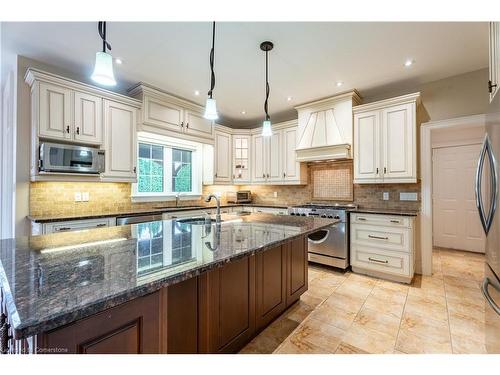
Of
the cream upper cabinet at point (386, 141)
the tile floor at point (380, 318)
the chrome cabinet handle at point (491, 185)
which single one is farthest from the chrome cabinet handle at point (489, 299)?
the cream upper cabinet at point (386, 141)

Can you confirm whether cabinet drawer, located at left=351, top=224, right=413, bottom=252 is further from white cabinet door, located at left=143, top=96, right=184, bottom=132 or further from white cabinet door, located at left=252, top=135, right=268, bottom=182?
white cabinet door, located at left=143, top=96, right=184, bottom=132

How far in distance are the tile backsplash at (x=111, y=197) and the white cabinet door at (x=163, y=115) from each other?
1011 mm

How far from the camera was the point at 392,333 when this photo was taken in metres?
1.95

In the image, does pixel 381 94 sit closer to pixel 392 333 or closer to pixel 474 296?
pixel 474 296

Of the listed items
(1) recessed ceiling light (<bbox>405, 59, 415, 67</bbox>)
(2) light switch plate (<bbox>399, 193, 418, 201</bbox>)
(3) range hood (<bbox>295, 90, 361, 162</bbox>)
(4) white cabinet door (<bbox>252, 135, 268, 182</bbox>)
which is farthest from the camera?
(4) white cabinet door (<bbox>252, 135, 268, 182</bbox>)

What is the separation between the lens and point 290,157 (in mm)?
4254

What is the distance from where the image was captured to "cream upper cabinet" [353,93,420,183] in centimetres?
308

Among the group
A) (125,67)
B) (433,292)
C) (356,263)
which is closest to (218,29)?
(125,67)

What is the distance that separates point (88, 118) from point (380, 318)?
3853mm

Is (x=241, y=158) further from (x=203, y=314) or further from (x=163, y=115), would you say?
(x=203, y=314)

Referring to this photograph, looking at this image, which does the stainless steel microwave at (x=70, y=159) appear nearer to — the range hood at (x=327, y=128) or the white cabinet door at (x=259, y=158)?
the white cabinet door at (x=259, y=158)

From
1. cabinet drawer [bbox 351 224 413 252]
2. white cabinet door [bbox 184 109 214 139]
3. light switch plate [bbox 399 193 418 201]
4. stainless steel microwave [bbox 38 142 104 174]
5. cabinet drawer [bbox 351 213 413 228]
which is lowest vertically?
cabinet drawer [bbox 351 224 413 252]

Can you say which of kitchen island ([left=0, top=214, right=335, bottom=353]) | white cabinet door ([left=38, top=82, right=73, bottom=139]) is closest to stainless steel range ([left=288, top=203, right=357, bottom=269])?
kitchen island ([left=0, top=214, right=335, bottom=353])

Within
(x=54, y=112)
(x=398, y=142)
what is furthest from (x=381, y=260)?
(x=54, y=112)
